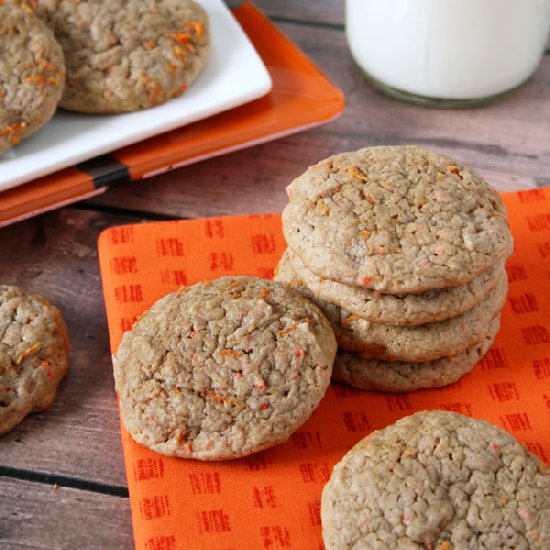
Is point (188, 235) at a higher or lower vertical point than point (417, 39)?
lower

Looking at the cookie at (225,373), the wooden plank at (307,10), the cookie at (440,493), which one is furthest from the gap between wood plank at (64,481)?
the wooden plank at (307,10)

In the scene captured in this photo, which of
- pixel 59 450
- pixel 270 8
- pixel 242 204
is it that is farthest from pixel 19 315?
pixel 270 8

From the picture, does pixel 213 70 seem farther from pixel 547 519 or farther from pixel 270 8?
pixel 547 519

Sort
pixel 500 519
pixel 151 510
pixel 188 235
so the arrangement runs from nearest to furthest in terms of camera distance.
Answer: pixel 500 519 < pixel 151 510 < pixel 188 235

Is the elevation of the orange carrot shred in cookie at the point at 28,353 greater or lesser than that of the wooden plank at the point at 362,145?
greater

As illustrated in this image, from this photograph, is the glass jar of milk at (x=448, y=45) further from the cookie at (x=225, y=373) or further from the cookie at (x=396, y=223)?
the cookie at (x=225, y=373)

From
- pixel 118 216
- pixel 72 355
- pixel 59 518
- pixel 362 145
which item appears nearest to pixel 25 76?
pixel 118 216
